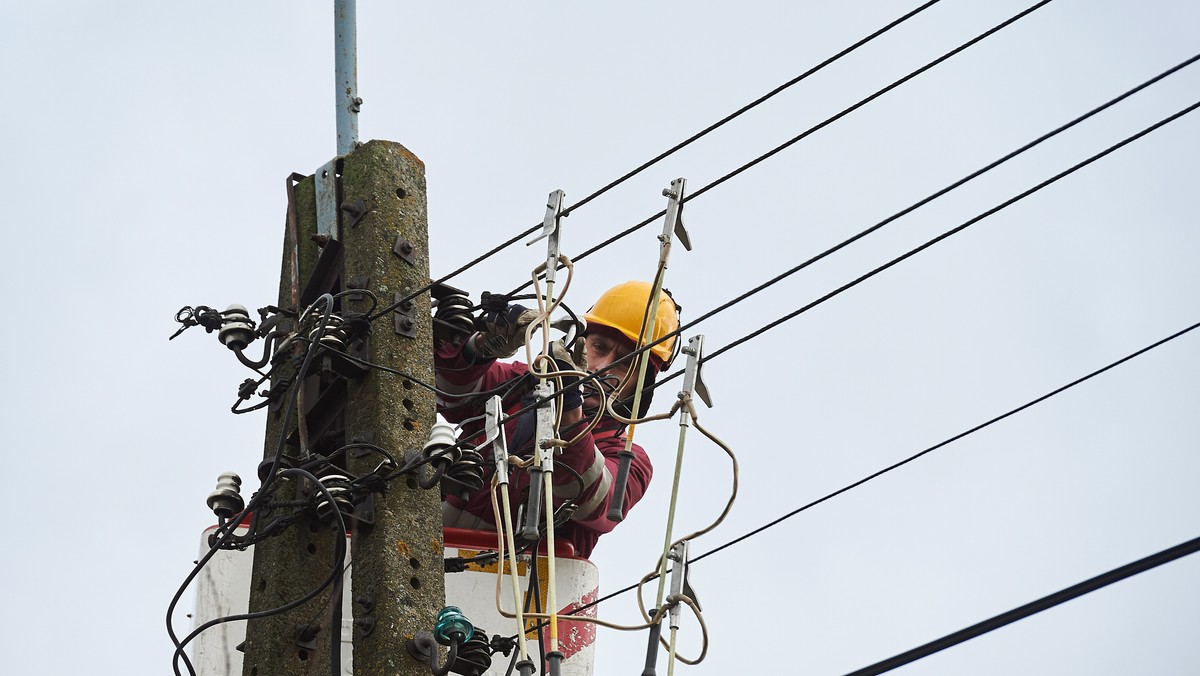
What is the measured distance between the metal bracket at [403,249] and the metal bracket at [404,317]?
0.60 ft

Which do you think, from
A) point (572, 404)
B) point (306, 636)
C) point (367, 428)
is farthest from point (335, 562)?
point (572, 404)

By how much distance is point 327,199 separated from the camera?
6910 mm

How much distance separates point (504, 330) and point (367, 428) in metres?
1.02

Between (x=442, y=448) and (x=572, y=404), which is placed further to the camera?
(x=572, y=404)

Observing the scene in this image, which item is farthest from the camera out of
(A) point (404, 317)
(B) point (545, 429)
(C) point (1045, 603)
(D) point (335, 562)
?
(A) point (404, 317)

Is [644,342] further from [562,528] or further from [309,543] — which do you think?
[562,528]

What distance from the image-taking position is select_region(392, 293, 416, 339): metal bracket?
6.45 metres

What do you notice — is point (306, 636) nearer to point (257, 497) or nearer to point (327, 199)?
point (257, 497)

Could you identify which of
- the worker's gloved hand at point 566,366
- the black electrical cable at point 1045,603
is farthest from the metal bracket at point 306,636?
the black electrical cable at point 1045,603

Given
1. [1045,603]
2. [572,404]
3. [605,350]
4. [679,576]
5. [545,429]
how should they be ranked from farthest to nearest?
[605,350] → [572,404] → [545,429] → [679,576] → [1045,603]

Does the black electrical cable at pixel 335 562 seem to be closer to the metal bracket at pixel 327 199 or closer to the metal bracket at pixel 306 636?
the metal bracket at pixel 306 636

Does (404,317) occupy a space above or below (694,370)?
above

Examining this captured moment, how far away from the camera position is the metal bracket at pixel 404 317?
645 cm

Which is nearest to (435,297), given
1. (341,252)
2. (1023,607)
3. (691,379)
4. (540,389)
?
(341,252)
